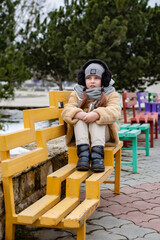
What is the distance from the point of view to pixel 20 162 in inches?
95.4

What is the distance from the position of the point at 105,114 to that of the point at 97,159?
1.29 ft

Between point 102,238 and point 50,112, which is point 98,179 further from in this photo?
point 50,112

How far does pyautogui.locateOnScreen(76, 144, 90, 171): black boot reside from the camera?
9.46ft

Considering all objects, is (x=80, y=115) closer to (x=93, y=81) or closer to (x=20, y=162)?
(x=93, y=81)

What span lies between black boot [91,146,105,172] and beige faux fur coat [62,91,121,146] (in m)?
0.23

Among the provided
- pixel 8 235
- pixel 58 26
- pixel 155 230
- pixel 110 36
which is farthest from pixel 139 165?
pixel 58 26

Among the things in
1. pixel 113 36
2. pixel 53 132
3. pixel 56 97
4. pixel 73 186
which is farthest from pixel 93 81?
pixel 113 36

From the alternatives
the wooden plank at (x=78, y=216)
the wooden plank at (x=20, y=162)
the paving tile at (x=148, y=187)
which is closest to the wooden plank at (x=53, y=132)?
the wooden plank at (x=20, y=162)

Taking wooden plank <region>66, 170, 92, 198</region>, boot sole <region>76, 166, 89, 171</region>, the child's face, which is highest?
the child's face

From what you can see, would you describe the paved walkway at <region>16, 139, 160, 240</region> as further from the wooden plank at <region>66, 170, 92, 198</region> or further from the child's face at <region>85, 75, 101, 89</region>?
the child's face at <region>85, 75, 101, 89</region>

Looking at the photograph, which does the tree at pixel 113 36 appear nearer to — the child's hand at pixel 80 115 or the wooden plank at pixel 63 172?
the child's hand at pixel 80 115

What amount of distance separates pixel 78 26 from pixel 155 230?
491 inches

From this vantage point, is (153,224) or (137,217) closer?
(153,224)

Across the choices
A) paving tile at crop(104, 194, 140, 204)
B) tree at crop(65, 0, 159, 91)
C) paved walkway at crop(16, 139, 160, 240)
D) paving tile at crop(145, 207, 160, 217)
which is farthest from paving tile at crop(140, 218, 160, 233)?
tree at crop(65, 0, 159, 91)
